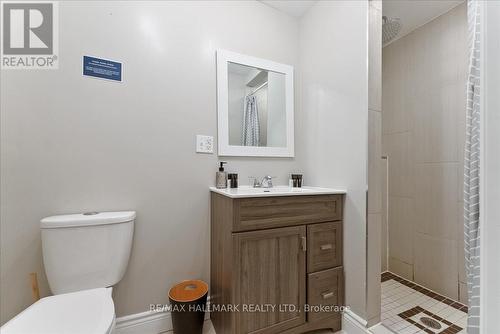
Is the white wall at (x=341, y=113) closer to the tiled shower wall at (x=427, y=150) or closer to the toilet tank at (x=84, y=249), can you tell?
the tiled shower wall at (x=427, y=150)

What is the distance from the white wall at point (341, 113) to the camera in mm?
1307

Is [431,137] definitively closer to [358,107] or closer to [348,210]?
[358,107]

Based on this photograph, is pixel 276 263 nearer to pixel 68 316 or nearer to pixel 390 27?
pixel 68 316

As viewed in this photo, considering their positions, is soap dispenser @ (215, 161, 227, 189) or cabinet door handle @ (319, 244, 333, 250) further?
soap dispenser @ (215, 161, 227, 189)

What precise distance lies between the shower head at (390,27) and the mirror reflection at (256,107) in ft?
3.37

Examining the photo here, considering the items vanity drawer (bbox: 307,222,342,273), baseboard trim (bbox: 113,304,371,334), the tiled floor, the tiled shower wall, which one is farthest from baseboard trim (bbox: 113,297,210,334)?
the tiled shower wall

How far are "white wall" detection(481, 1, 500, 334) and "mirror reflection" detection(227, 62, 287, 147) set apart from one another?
4.31ft

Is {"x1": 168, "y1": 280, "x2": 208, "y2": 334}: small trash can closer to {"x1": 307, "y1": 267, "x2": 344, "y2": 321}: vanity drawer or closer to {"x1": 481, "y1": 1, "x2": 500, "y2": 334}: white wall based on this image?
{"x1": 307, "y1": 267, "x2": 344, "y2": 321}: vanity drawer

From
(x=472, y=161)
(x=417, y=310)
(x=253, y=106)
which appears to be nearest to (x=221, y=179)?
(x=253, y=106)

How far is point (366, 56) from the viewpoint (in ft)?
4.23

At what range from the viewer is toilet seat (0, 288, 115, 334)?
778 mm

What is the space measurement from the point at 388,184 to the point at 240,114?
5.25 ft

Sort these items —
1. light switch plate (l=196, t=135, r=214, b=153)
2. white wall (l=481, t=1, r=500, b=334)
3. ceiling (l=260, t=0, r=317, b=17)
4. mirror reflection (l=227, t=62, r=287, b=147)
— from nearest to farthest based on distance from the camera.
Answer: white wall (l=481, t=1, r=500, b=334) < light switch plate (l=196, t=135, r=214, b=153) < mirror reflection (l=227, t=62, r=287, b=147) < ceiling (l=260, t=0, r=317, b=17)


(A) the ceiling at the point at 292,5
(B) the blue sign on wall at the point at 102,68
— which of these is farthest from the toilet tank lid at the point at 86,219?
Answer: (A) the ceiling at the point at 292,5
